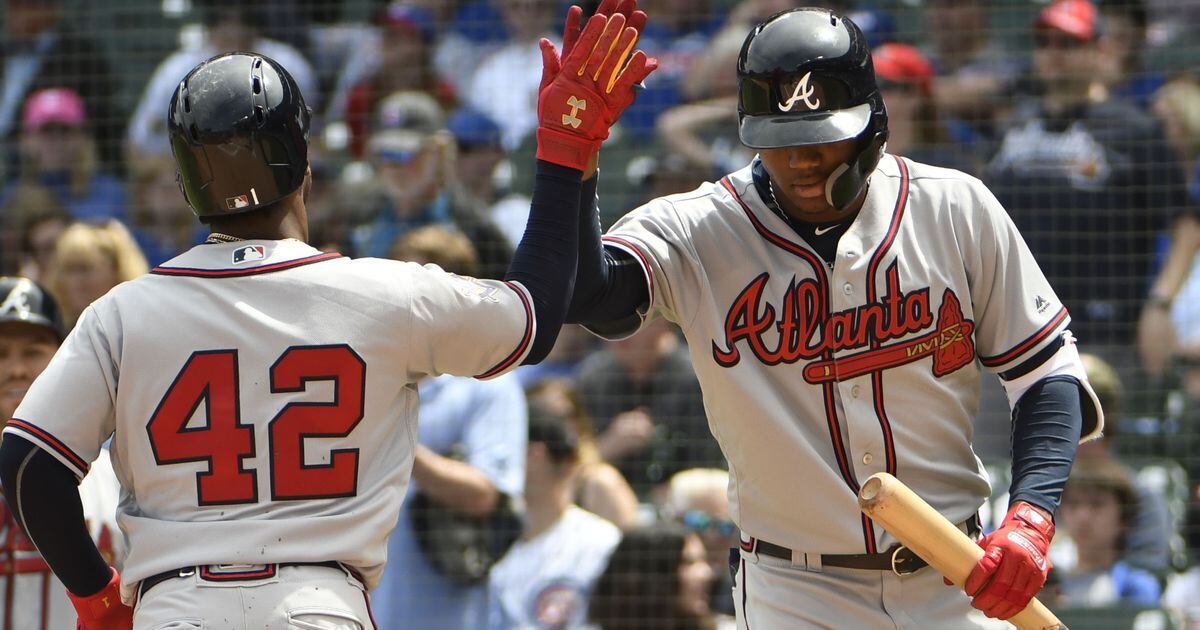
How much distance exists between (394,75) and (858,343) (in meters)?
4.63

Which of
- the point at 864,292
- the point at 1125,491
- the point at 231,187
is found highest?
the point at 231,187

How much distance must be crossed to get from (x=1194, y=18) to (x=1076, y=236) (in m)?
1.72

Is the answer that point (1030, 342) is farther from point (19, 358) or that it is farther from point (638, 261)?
point (19, 358)

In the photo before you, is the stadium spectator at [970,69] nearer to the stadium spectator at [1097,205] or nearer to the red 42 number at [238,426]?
the stadium spectator at [1097,205]

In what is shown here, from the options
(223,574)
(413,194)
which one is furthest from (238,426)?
(413,194)

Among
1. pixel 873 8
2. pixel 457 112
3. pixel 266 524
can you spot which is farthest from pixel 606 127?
pixel 873 8

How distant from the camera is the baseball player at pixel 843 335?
3018mm

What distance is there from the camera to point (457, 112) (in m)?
7.16

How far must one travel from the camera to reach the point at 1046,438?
3023mm

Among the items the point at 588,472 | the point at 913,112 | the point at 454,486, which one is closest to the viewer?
the point at 454,486

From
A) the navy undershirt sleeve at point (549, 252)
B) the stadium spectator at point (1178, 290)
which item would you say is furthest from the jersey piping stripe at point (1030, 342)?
the stadium spectator at point (1178, 290)

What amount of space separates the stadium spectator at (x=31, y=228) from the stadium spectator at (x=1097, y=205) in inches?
157

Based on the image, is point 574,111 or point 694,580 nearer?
point 574,111

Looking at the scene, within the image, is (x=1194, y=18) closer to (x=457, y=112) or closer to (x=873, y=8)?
(x=873, y=8)
